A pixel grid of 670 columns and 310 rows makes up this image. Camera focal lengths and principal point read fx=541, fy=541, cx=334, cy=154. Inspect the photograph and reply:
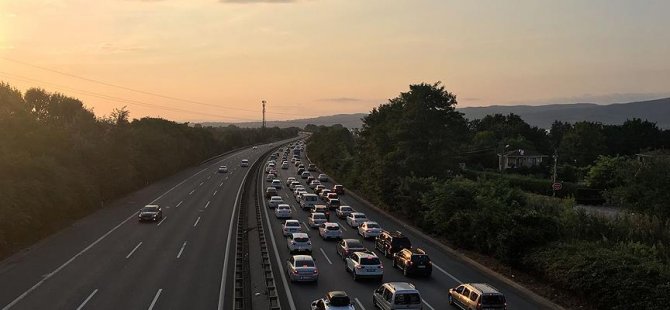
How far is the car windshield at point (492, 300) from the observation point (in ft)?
63.8

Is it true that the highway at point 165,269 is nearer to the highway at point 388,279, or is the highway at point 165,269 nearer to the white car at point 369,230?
the highway at point 388,279

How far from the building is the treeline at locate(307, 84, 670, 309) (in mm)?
35314

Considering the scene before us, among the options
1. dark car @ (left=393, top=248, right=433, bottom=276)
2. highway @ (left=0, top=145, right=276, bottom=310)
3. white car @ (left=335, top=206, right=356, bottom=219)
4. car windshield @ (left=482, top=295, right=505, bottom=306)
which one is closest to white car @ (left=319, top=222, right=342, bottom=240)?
highway @ (left=0, top=145, right=276, bottom=310)

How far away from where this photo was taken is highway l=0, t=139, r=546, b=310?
72.7 feet

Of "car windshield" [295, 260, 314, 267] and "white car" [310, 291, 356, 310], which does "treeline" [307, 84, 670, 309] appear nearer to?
"white car" [310, 291, 356, 310]

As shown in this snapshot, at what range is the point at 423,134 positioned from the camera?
47.0 meters

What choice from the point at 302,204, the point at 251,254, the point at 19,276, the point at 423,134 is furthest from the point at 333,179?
the point at 19,276

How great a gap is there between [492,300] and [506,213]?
11118 millimetres

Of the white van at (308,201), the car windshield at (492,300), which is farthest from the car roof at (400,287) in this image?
the white van at (308,201)

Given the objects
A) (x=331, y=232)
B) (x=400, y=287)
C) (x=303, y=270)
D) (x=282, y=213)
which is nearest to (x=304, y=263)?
(x=303, y=270)

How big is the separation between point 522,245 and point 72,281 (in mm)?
21802

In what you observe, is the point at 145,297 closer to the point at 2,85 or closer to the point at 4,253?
the point at 4,253

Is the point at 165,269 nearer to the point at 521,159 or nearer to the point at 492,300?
the point at 492,300

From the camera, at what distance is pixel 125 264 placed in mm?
28250
